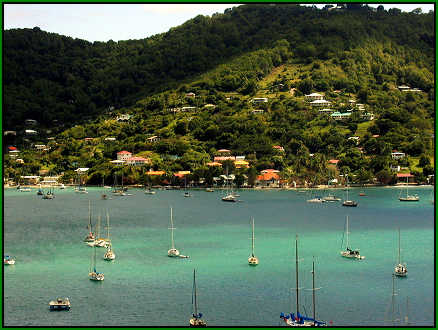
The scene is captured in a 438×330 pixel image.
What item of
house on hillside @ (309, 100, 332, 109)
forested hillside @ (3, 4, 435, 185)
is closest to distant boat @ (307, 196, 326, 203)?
forested hillside @ (3, 4, 435, 185)

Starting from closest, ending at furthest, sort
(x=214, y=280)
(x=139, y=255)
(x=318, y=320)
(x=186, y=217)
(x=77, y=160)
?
(x=318, y=320) → (x=214, y=280) → (x=139, y=255) → (x=186, y=217) → (x=77, y=160)

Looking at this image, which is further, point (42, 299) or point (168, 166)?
point (168, 166)

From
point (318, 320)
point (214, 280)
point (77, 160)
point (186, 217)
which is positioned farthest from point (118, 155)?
point (318, 320)

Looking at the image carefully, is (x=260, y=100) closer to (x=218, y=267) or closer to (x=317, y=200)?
(x=317, y=200)

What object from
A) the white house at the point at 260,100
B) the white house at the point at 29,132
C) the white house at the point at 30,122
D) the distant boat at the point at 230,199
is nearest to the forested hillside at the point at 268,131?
the white house at the point at 260,100

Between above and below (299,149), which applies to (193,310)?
below

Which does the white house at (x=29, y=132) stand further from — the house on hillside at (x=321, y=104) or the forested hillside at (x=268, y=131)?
the house on hillside at (x=321, y=104)

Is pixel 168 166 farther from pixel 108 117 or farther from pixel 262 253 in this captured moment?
pixel 262 253

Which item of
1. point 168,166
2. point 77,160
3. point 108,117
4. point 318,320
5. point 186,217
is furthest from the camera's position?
point 108,117

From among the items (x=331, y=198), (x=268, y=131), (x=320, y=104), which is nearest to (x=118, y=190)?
(x=331, y=198)
